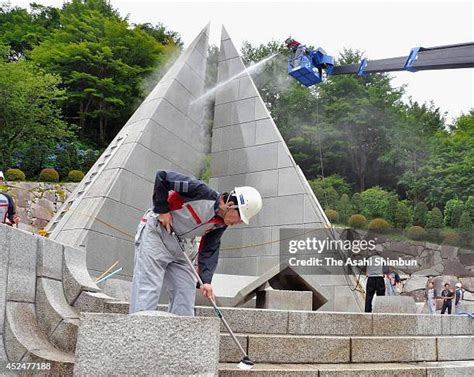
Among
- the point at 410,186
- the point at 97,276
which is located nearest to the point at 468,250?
the point at 410,186

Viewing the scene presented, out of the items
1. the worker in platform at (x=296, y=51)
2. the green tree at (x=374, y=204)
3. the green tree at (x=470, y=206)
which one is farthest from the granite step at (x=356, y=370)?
the green tree at (x=374, y=204)

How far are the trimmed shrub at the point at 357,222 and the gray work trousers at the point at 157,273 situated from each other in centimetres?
1809

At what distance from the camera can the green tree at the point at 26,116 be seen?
20391mm

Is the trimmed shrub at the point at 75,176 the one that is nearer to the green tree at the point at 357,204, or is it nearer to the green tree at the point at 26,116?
the green tree at the point at 26,116

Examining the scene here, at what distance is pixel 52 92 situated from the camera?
21.1m

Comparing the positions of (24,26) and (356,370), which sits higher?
(24,26)

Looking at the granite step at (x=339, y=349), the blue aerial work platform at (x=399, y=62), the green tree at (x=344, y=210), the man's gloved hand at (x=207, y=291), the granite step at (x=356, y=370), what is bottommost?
the granite step at (x=356, y=370)

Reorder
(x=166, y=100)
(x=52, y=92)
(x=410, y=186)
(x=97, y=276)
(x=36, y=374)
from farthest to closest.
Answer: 1. (x=410, y=186)
2. (x=52, y=92)
3. (x=166, y=100)
4. (x=97, y=276)
5. (x=36, y=374)

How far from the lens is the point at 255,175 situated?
9.79m

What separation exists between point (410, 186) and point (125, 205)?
20.2m

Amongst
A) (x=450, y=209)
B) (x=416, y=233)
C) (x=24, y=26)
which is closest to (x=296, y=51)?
(x=416, y=233)

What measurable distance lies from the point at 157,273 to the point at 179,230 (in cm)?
37

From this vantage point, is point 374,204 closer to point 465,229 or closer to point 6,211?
point 465,229

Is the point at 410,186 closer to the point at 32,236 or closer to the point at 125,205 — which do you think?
the point at 125,205
